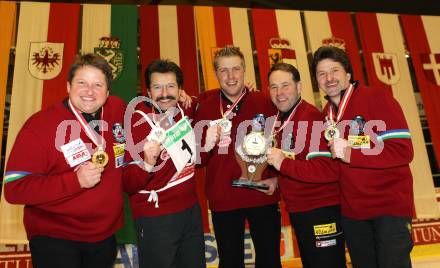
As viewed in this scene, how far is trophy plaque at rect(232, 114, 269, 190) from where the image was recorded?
209 centimetres

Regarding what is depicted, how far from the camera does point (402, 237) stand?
5.99 ft

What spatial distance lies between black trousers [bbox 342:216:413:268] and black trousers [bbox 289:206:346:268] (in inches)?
2.7

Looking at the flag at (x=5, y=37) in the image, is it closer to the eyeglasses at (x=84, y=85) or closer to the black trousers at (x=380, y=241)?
the eyeglasses at (x=84, y=85)

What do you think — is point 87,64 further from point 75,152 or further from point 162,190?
point 162,190

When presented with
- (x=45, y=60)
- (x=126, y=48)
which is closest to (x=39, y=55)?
(x=45, y=60)

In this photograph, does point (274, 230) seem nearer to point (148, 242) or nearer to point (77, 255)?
point (148, 242)

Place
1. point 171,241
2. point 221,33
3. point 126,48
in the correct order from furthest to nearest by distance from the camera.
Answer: point 221,33, point 126,48, point 171,241

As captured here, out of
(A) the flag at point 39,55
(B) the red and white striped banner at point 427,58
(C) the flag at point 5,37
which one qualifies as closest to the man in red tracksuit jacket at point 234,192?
(A) the flag at point 39,55

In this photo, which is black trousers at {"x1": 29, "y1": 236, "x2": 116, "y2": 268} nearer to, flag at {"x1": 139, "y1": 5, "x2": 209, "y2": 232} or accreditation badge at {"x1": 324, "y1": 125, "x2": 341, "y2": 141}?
accreditation badge at {"x1": 324, "y1": 125, "x2": 341, "y2": 141}

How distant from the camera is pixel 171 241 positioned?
6.16 feet

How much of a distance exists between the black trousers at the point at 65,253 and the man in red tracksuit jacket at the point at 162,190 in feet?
0.86

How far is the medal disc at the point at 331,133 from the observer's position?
193 cm

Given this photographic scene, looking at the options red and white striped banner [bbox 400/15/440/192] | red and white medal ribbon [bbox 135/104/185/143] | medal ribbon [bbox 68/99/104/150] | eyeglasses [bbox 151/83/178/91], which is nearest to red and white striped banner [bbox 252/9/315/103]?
red and white striped banner [bbox 400/15/440/192]

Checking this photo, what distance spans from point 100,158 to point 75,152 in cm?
13
